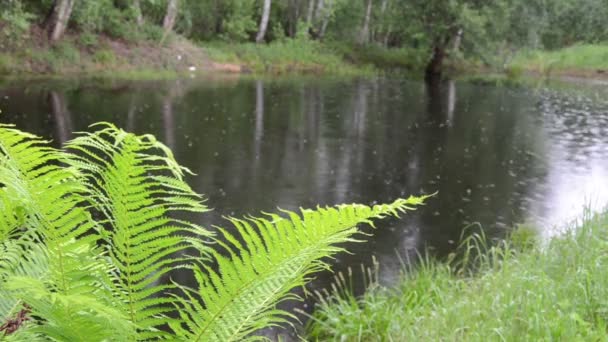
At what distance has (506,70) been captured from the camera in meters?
35.4

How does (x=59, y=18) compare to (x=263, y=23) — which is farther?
(x=263, y=23)

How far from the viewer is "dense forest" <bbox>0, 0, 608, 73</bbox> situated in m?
23.0

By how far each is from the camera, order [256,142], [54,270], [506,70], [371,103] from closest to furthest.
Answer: [54,270], [256,142], [371,103], [506,70]

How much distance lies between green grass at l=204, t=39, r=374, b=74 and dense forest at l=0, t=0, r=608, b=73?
1110 mm

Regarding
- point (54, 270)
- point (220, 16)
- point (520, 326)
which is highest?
point (220, 16)

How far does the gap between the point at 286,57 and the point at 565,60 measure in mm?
18484

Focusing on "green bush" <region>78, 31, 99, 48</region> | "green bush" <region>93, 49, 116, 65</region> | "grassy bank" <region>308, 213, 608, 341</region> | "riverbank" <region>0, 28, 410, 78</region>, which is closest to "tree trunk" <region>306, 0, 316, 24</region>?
"riverbank" <region>0, 28, 410, 78</region>

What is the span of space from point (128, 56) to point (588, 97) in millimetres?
18463

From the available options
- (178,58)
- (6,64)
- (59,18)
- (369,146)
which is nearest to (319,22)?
(178,58)

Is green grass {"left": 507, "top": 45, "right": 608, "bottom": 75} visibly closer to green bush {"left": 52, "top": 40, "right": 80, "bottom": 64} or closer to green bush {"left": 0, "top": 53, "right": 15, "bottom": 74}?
green bush {"left": 52, "top": 40, "right": 80, "bottom": 64}

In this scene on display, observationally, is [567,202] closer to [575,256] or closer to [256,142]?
[575,256]

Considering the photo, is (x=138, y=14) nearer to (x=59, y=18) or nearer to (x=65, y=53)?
(x=59, y=18)

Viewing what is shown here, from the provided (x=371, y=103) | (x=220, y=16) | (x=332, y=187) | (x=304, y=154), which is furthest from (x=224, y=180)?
(x=220, y=16)

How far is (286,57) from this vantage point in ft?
99.0
